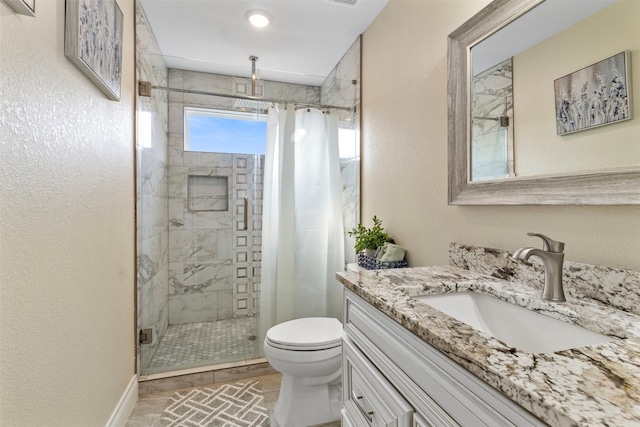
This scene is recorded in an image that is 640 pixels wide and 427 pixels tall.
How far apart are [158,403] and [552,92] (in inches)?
94.0

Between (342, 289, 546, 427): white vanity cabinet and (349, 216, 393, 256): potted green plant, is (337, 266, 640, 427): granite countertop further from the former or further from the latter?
(349, 216, 393, 256): potted green plant

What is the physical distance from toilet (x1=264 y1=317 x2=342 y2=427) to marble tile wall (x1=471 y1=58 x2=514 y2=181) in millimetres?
1103

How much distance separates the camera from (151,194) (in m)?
2.15

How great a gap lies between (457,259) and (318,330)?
A: 2.93 ft

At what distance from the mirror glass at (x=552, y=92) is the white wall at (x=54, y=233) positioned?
4.78ft

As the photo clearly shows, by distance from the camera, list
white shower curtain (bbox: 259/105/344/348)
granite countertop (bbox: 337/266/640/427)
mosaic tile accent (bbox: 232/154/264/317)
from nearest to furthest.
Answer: granite countertop (bbox: 337/266/640/427)
white shower curtain (bbox: 259/105/344/348)
mosaic tile accent (bbox: 232/154/264/317)

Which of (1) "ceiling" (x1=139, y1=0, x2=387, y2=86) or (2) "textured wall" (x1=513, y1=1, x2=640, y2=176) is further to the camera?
(1) "ceiling" (x1=139, y1=0, x2=387, y2=86)

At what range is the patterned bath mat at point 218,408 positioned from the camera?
5.32 ft

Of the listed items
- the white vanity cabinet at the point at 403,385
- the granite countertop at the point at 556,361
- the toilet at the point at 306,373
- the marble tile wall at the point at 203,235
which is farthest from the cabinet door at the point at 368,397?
the marble tile wall at the point at 203,235

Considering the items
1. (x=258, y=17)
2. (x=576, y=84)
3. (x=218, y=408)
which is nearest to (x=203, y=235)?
(x=218, y=408)

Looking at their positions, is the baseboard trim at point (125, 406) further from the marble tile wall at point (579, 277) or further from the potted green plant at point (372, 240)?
the marble tile wall at point (579, 277)

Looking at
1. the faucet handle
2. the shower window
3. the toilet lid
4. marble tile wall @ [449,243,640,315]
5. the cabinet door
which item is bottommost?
the toilet lid

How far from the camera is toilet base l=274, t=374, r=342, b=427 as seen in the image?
5.17 feet

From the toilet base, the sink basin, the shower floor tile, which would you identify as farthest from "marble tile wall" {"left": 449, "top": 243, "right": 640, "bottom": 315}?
the shower floor tile
